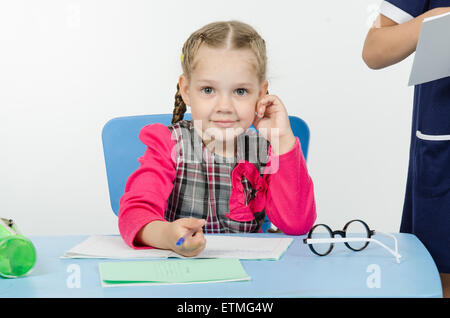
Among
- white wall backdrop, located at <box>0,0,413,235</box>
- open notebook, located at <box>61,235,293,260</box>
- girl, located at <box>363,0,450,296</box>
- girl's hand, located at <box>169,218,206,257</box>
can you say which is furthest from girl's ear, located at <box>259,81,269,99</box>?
white wall backdrop, located at <box>0,0,413,235</box>

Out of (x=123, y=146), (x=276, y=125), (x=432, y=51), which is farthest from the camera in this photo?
(x=123, y=146)

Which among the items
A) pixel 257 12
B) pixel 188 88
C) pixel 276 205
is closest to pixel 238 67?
pixel 188 88

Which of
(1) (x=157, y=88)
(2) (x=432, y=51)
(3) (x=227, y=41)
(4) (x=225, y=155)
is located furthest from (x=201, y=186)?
(1) (x=157, y=88)

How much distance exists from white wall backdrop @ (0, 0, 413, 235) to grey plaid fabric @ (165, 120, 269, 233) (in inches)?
49.9

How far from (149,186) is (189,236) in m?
0.31

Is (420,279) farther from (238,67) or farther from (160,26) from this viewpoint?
(160,26)

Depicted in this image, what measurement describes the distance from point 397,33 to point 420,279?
53 cm

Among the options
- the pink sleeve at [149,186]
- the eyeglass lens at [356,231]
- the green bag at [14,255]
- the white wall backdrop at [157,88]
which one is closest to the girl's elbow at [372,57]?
the eyeglass lens at [356,231]

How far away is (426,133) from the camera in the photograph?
1.25m

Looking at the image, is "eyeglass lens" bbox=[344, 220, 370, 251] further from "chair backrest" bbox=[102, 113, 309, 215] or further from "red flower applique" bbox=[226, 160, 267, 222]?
"chair backrest" bbox=[102, 113, 309, 215]

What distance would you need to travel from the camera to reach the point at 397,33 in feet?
3.91

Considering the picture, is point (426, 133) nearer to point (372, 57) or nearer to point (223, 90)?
point (372, 57)
